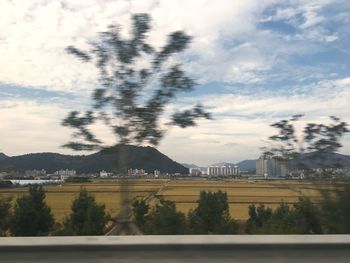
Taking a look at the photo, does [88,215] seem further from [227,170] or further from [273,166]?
[273,166]

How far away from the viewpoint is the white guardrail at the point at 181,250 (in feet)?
11.2

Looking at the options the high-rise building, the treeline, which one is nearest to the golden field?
the treeline

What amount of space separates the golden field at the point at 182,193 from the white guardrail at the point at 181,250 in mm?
3669

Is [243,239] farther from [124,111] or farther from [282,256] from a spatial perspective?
[124,111]

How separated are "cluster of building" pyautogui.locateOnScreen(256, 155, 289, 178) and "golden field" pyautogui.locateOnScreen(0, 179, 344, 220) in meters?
0.21

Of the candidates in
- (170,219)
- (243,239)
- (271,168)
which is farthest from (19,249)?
(170,219)

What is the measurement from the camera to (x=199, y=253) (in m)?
3.44

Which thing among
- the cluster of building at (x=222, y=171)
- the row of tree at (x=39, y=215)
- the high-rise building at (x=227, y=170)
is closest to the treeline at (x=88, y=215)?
the row of tree at (x=39, y=215)

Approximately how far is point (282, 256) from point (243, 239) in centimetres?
30

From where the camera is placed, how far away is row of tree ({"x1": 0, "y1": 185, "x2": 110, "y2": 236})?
144 feet

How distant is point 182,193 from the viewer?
8000 cm

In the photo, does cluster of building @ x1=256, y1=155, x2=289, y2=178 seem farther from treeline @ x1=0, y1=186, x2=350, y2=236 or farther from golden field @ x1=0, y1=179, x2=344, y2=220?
treeline @ x1=0, y1=186, x2=350, y2=236

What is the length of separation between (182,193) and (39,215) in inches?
1345

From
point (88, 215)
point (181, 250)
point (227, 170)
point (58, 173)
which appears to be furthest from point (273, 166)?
point (227, 170)
